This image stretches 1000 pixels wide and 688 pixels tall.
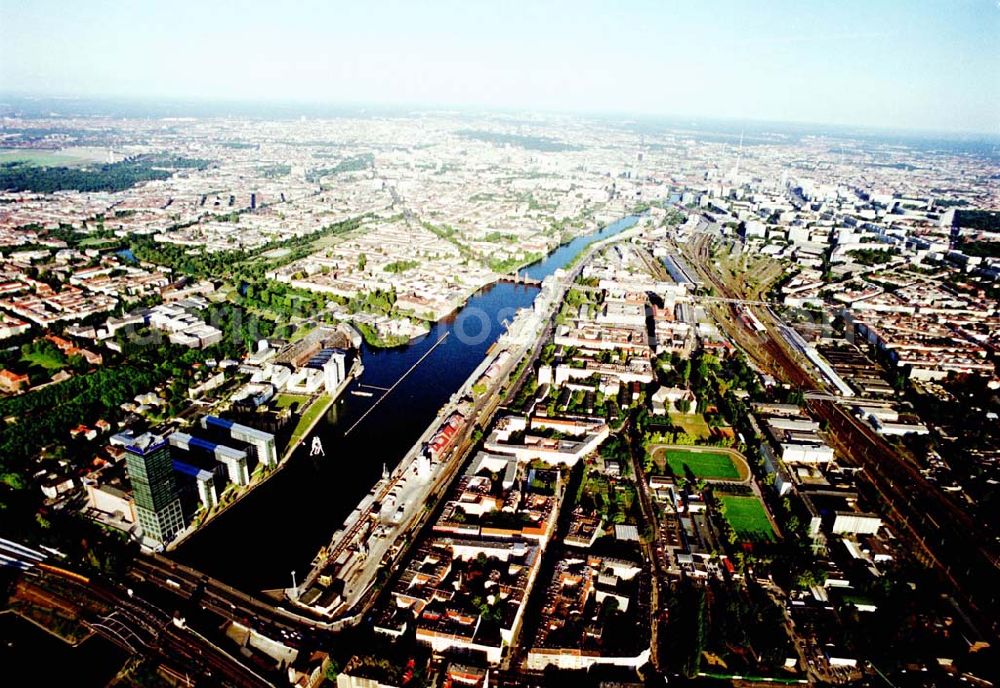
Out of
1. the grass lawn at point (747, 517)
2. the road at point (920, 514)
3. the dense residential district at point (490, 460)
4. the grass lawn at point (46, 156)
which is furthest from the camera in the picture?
the grass lawn at point (46, 156)

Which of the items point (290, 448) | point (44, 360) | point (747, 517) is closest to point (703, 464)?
point (747, 517)

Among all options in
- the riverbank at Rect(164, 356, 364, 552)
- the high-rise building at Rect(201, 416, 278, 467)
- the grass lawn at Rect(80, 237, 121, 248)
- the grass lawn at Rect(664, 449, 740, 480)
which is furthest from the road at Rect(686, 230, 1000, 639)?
the grass lawn at Rect(80, 237, 121, 248)

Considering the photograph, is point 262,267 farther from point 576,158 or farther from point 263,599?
point 576,158

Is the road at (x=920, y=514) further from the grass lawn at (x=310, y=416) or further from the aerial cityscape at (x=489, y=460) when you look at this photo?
the grass lawn at (x=310, y=416)

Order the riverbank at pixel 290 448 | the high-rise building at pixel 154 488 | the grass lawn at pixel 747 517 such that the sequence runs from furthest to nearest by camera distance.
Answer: the grass lawn at pixel 747 517 < the riverbank at pixel 290 448 < the high-rise building at pixel 154 488

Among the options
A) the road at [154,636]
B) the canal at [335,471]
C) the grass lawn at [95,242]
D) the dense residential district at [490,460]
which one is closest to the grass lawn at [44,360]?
the dense residential district at [490,460]

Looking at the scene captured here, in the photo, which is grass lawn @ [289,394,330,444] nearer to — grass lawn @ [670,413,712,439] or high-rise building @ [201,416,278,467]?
high-rise building @ [201,416,278,467]

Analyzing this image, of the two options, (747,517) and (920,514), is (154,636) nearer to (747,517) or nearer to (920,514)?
(747,517)
